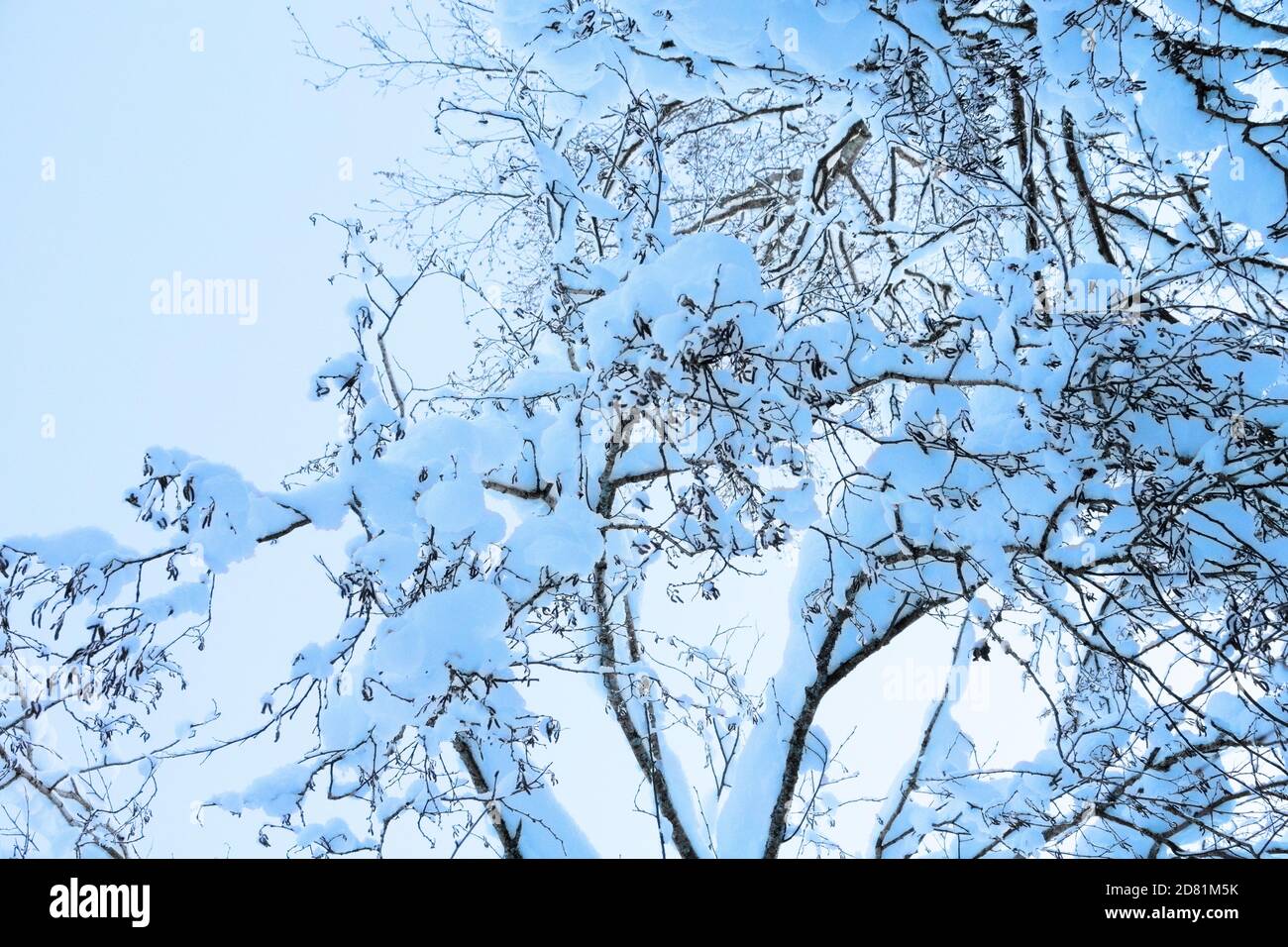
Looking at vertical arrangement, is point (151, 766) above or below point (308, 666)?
below

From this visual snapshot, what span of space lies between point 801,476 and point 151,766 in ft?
9.74

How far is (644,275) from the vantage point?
2.62 meters

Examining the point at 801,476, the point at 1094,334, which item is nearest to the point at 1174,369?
the point at 1094,334

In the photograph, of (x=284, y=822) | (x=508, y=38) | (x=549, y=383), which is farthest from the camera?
(x=508, y=38)

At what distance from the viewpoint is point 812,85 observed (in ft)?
12.5

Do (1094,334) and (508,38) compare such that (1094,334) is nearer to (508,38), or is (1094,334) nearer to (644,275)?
(644,275)
